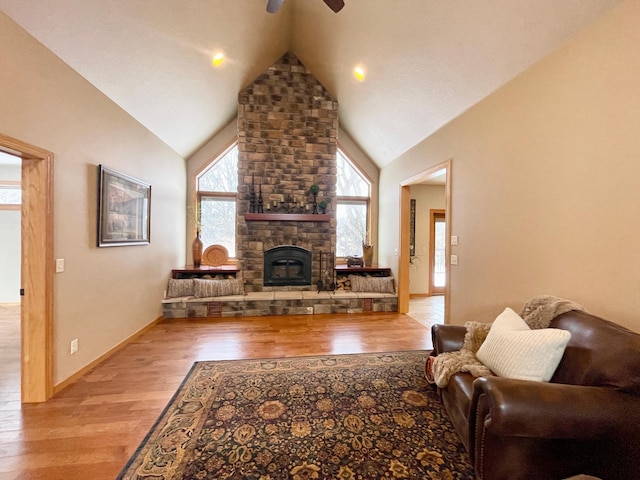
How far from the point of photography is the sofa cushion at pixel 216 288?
4.59 meters

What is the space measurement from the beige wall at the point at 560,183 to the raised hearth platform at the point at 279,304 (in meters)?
1.84

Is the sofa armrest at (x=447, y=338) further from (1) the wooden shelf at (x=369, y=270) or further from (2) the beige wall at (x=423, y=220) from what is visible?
(2) the beige wall at (x=423, y=220)

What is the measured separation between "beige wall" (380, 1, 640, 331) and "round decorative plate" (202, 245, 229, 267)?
4123 mm

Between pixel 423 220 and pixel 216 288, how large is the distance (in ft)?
15.9

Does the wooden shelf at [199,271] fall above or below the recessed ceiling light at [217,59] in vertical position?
below

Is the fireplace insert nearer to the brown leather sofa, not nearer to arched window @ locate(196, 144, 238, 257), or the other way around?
arched window @ locate(196, 144, 238, 257)

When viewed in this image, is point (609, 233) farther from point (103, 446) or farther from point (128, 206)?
point (128, 206)

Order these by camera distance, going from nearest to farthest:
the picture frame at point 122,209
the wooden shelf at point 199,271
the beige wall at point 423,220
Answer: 1. the picture frame at point 122,209
2. the wooden shelf at point 199,271
3. the beige wall at point 423,220

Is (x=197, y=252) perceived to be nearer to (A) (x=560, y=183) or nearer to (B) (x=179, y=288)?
(B) (x=179, y=288)

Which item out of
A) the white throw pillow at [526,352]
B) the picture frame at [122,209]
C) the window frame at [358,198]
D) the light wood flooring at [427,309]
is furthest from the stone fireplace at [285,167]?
the white throw pillow at [526,352]

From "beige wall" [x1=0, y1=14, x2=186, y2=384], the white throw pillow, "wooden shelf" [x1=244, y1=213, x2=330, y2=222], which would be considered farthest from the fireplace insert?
the white throw pillow

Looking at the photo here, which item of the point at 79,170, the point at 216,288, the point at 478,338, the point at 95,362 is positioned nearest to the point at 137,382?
the point at 95,362

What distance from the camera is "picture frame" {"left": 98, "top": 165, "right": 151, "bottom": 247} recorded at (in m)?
2.83

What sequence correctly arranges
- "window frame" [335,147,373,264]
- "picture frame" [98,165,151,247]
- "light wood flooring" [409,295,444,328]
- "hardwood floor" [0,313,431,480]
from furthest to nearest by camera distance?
"window frame" [335,147,373,264] < "light wood flooring" [409,295,444,328] < "picture frame" [98,165,151,247] < "hardwood floor" [0,313,431,480]
